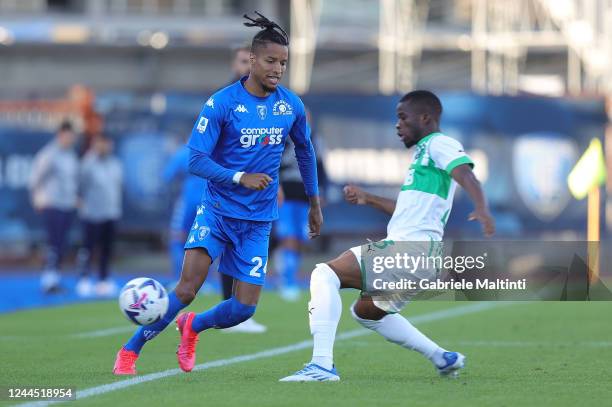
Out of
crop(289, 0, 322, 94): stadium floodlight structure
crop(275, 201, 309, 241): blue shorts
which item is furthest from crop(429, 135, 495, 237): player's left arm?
Result: crop(289, 0, 322, 94): stadium floodlight structure

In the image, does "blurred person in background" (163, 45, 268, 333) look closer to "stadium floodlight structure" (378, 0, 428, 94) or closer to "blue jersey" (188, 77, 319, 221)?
"blue jersey" (188, 77, 319, 221)

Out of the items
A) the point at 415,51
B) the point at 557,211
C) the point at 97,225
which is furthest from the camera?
the point at 415,51

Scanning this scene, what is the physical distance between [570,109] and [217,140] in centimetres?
1649

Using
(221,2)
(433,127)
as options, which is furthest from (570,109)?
(221,2)

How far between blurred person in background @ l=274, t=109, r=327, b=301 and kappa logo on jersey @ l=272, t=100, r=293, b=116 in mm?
7149

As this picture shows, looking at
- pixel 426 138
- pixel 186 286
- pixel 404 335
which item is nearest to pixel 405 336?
pixel 404 335

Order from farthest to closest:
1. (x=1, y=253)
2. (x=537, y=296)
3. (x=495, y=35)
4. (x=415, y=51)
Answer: (x=415, y=51) → (x=495, y=35) → (x=1, y=253) → (x=537, y=296)

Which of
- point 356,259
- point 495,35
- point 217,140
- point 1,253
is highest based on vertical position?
point 495,35

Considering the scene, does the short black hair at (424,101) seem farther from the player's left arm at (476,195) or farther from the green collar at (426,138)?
the player's left arm at (476,195)

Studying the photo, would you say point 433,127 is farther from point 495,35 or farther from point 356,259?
point 495,35

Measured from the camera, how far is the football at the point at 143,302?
7.87 meters

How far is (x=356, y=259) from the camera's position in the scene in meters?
7.77

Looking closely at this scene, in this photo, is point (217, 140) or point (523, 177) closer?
point (217, 140)

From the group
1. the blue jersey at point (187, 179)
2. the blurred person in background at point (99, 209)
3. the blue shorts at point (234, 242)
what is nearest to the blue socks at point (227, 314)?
the blue shorts at point (234, 242)
